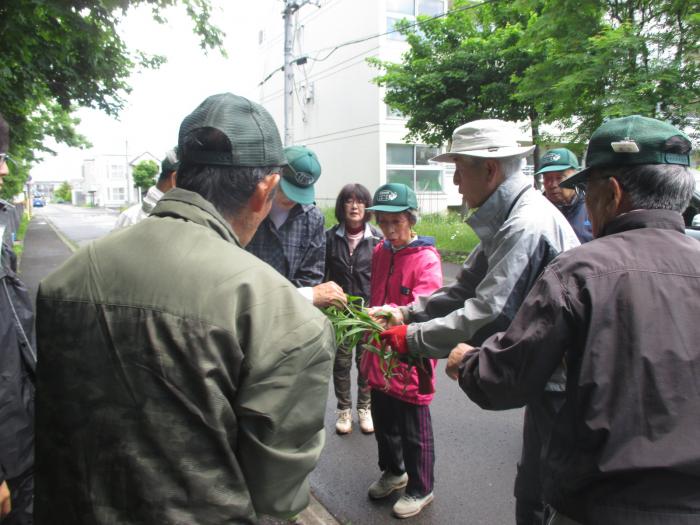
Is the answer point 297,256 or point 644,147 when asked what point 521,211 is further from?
point 297,256

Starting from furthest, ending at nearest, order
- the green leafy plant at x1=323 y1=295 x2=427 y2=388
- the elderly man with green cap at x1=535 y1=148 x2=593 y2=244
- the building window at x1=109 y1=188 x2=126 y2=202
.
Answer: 1. the building window at x1=109 y1=188 x2=126 y2=202
2. the elderly man with green cap at x1=535 y1=148 x2=593 y2=244
3. the green leafy plant at x1=323 y1=295 x2=427 y2=388

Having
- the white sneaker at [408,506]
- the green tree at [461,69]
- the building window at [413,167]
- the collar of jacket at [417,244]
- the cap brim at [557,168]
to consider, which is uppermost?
the green tree at [461,69]

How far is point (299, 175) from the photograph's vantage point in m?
2.95

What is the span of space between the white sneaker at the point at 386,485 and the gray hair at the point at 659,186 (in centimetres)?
241

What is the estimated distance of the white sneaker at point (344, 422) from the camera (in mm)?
4172

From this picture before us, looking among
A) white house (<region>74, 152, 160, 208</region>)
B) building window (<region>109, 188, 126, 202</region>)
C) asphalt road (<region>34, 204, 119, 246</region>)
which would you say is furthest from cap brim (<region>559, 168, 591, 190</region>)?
building window (<region>109, 188, 126, 202</region>)

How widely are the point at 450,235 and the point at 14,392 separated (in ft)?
47.2

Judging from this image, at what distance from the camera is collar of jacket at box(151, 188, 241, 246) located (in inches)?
46.7

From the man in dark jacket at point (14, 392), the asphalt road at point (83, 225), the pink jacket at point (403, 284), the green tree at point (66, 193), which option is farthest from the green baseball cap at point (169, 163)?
the green tree at point (66, 193)

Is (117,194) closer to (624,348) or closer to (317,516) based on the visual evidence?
(317,516)

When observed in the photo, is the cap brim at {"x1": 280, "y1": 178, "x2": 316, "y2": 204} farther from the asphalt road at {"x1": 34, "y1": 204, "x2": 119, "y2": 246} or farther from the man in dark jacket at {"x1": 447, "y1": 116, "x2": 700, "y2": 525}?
the asphalt road at {"x1": 34, "y1": 204, "x2": 119, "y2": 246}

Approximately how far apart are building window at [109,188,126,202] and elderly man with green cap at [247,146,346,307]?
316 ft

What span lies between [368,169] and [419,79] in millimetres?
10843

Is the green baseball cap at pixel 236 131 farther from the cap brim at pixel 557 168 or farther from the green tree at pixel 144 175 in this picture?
the green tree at pixel 144 175
